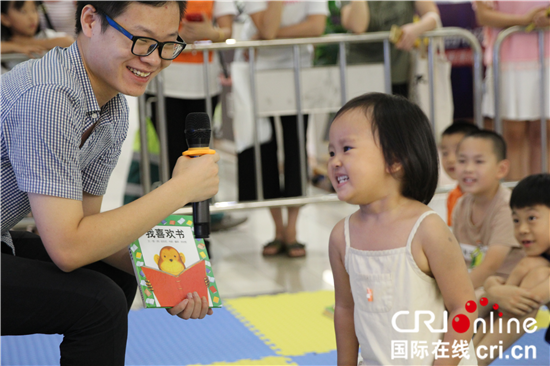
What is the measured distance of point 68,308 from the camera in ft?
4.70

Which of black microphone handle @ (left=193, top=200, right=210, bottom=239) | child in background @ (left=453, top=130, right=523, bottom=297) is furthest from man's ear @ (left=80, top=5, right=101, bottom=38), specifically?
child in background @ (left=453, top=130, right=523, bottom=297)

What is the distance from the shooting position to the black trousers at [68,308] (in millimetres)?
1419

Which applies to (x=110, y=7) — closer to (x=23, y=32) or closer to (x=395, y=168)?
(x=395, y=168)

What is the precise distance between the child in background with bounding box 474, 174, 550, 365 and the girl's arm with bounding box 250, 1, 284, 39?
1.68 meters

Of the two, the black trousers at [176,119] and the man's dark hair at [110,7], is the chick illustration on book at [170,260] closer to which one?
the man's dark hair at [110,7]

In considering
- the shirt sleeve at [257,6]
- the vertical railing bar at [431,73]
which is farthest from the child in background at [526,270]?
the shirt sleeve at [257,6]

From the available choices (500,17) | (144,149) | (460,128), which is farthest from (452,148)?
(144,149)

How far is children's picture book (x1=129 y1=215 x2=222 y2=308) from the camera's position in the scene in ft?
5.24

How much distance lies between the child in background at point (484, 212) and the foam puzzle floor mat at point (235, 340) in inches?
12.3

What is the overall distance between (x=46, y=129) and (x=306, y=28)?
2.37 m

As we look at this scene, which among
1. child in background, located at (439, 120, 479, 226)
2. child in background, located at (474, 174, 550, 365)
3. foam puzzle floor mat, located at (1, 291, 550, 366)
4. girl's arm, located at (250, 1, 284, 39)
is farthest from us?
girl's arm, located at (250, 1, 284, 39)

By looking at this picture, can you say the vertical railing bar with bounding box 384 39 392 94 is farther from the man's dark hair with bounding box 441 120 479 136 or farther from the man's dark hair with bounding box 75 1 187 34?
the man's dark hair with bounding box 75 1 187 34

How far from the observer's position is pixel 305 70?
3568 millimetres

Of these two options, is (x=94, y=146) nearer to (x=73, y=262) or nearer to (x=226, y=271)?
(x=73, y=262)
